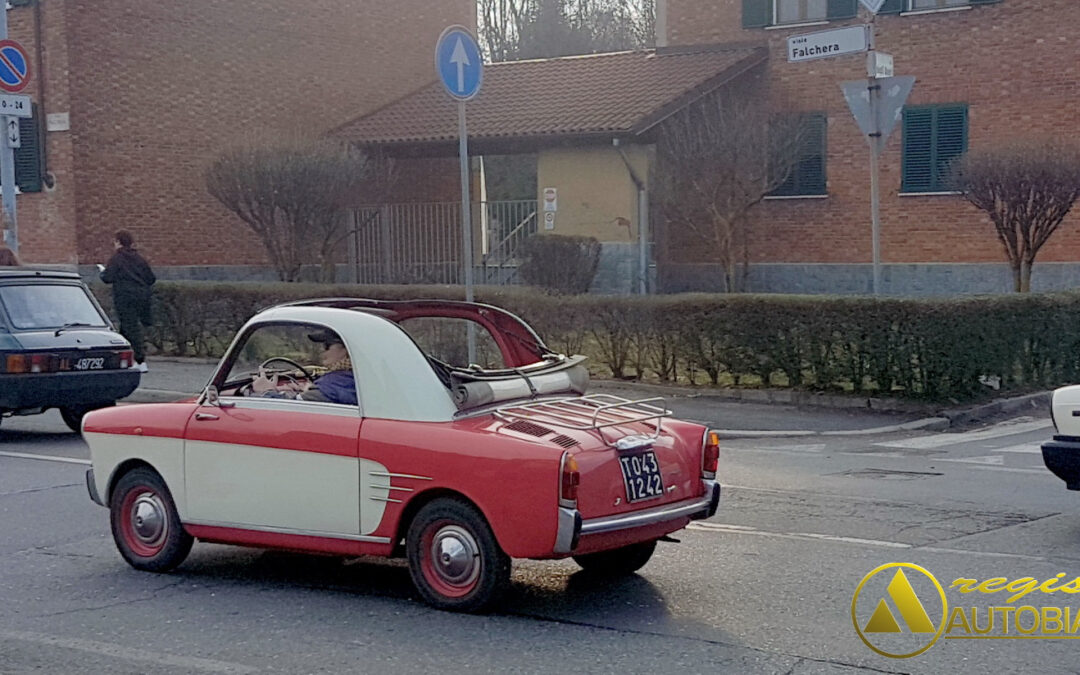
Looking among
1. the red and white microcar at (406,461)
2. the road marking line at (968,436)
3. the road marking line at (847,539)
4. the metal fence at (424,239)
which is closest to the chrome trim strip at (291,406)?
the red and white microcar at (406,461)

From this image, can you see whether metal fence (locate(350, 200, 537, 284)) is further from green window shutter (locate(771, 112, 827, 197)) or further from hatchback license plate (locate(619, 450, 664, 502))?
hatchback license plate (locate(619, 450, 664, 502))

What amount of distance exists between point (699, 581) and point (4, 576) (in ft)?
12.8


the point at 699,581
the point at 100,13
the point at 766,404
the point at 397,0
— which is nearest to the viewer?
the point at 699,581

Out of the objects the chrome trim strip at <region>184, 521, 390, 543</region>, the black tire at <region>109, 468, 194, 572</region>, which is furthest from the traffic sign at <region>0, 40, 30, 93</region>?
the chrome trim strip at <region>184, 521, 390, 543</region>

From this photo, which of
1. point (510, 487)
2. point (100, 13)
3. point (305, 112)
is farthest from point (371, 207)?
point (510, 487)

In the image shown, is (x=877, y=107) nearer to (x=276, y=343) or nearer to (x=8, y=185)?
(x=276, y=343)

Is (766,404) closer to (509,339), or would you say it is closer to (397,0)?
(509,339)

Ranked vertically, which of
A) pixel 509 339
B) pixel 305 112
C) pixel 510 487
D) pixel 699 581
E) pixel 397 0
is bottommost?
pixel 699 581

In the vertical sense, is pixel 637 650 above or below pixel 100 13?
below

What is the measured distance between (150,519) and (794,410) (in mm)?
8764

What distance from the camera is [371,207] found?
92.2 ft

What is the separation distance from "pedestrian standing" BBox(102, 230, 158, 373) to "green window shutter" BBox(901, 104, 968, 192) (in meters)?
14.7

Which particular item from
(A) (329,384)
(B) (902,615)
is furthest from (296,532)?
(B) (902,615)

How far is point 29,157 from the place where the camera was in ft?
82.3
